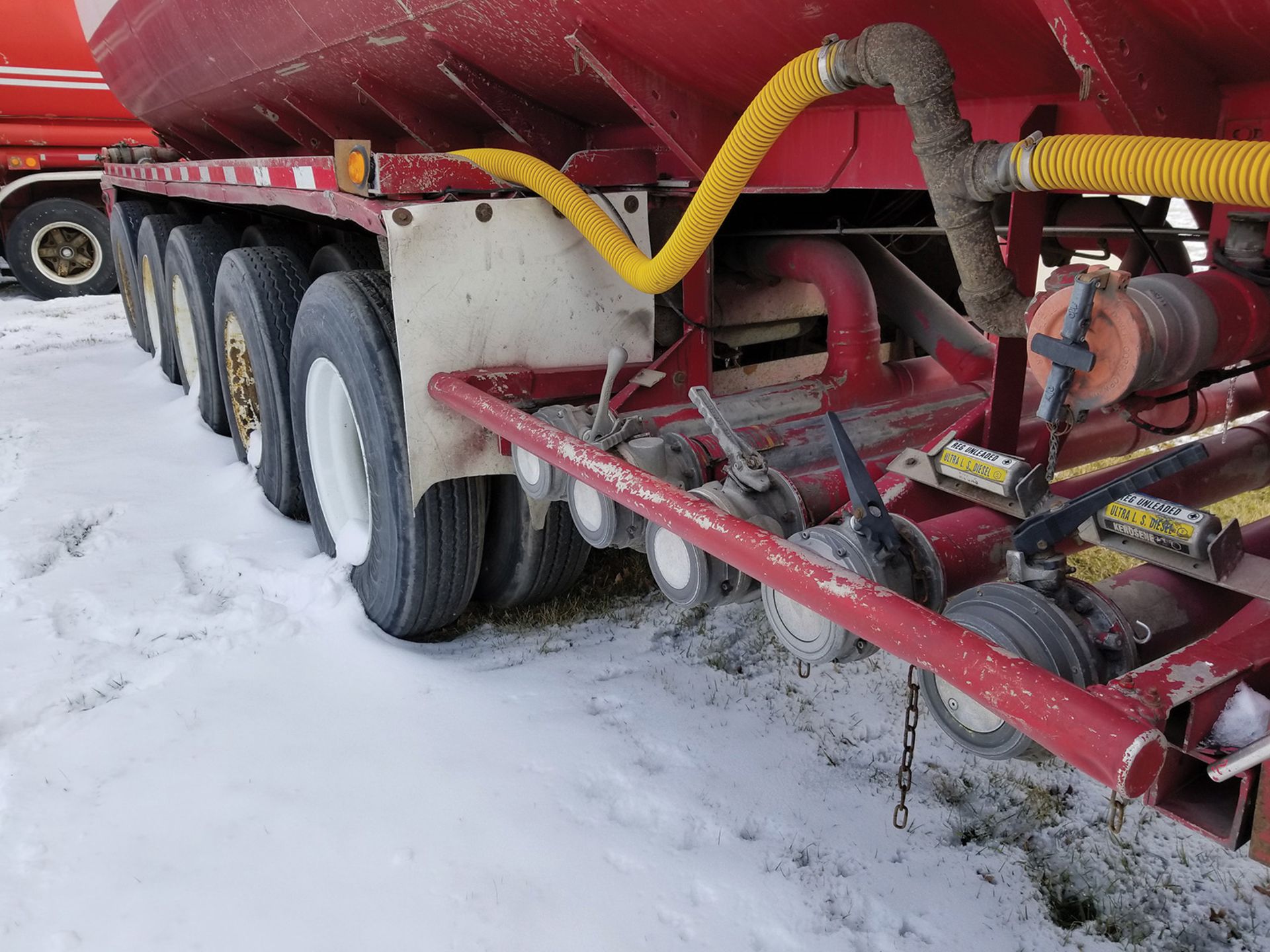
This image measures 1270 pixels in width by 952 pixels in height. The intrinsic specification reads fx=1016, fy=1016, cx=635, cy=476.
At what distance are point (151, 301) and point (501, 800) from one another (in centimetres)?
517

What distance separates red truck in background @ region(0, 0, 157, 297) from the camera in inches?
339

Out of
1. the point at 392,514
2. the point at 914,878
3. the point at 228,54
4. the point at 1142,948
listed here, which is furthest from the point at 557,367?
the point at 228,54

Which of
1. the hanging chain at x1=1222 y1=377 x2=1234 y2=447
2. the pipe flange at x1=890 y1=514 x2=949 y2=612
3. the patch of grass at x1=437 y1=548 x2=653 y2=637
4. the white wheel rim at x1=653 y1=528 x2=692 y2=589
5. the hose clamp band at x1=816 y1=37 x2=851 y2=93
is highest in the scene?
the hose clamp band at x1=816 y1=37 x2=851 y2=93

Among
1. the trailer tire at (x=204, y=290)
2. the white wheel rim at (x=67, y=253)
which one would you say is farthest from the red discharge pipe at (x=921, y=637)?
the white wheel rim at (x=67, y=253)

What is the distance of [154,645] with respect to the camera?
274 cm

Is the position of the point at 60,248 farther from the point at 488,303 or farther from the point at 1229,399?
the point at 1229,399

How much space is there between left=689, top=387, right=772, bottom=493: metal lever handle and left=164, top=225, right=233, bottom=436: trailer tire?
9.61 ft

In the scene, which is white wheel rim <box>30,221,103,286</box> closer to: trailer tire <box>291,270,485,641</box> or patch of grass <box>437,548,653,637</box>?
trailer tire <box>291,270,485,641</box>

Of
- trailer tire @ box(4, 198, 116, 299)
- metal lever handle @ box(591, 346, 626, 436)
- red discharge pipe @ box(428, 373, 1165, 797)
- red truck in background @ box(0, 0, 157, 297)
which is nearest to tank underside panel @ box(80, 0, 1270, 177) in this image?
metal lever handle @ box(591, 346, 626, 436)

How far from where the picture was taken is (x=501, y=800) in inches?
84.7

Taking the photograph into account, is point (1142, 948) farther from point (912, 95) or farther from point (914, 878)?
point (912, 95)

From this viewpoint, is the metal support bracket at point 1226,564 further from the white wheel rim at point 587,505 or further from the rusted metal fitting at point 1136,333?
the white wheel rim at point 587,505

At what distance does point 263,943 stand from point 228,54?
3250 mm

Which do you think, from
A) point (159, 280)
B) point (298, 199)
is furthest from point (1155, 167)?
point (159, 280)
